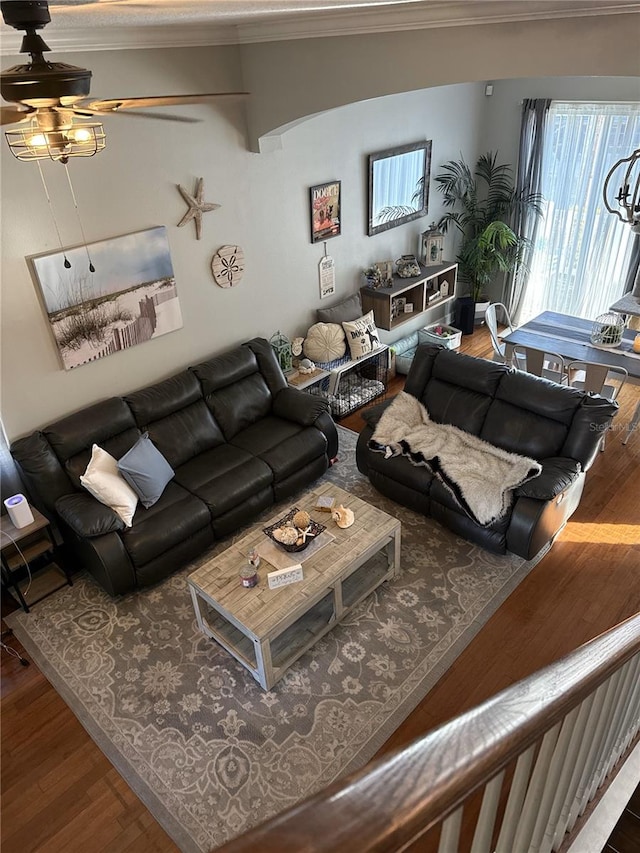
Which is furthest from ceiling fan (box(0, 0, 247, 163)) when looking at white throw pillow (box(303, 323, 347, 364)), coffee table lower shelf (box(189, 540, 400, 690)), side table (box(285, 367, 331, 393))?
A: white throw pillow (box(303, 323, 347, 364))

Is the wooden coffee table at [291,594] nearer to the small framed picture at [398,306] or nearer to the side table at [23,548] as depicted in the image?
the side table at [23,548]

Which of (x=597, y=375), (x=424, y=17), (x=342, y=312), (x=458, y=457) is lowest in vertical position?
(x=458, y=457)

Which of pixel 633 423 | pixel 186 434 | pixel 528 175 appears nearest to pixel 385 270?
pixel 528 175

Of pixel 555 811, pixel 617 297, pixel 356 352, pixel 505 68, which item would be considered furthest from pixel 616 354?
pixel 555 811

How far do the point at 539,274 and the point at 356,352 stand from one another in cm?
286

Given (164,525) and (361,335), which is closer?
(164,525)

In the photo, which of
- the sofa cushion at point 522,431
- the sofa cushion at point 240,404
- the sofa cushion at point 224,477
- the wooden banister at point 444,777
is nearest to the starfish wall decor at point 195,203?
the sofa cushion at point 240,404

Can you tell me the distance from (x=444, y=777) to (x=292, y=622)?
272cm

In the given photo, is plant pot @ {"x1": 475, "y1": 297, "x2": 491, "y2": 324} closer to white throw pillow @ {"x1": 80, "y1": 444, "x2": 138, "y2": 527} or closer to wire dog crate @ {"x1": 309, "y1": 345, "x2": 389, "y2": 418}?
wire dog crate @ {"x1": 309, "y1": 345, "x2": 389, "y2": 418}

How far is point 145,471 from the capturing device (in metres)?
3.86

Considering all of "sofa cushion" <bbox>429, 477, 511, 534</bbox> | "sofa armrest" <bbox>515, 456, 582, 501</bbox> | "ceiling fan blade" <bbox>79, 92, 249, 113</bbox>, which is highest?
"ceiling fan blade" <bbox>79, 92, 249, 113</bbox>

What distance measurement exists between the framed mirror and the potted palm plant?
38 cm

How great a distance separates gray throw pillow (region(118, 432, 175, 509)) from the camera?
12.5ft

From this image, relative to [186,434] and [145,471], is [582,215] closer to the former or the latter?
[186,434]
